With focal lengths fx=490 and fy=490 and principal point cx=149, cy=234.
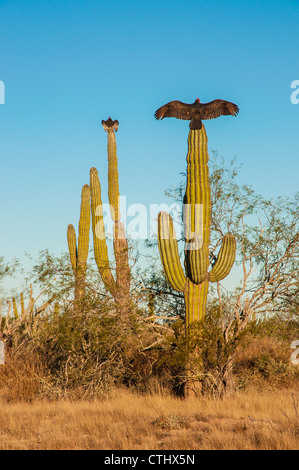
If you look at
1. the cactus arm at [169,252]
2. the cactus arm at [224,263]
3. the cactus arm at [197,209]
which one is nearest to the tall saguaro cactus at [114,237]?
the cactus arm at [169,252]

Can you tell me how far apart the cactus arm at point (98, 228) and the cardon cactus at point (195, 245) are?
7.25ft

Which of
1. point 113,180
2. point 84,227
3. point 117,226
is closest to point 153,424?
point 117,226

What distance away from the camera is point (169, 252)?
10789 millimetres

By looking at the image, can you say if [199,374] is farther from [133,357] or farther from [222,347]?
[133,357]

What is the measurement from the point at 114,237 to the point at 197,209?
3.60m

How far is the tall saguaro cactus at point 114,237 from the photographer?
11.7 m

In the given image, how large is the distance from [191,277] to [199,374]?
2.08 meters

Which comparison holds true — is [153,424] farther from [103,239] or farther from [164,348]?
[103,239]

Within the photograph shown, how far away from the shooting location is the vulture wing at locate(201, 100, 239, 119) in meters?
11.5

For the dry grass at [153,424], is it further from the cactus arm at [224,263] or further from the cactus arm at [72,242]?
the cactus arm at [72,242]

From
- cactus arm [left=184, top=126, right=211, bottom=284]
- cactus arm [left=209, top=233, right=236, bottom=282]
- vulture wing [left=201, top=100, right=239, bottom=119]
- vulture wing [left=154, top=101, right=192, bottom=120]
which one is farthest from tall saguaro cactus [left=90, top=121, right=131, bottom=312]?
vulture wing [left=201, top=100, right=239, bottom=119]

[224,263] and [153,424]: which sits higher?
[224,263]

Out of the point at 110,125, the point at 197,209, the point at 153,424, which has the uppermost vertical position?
the point at 110,125
